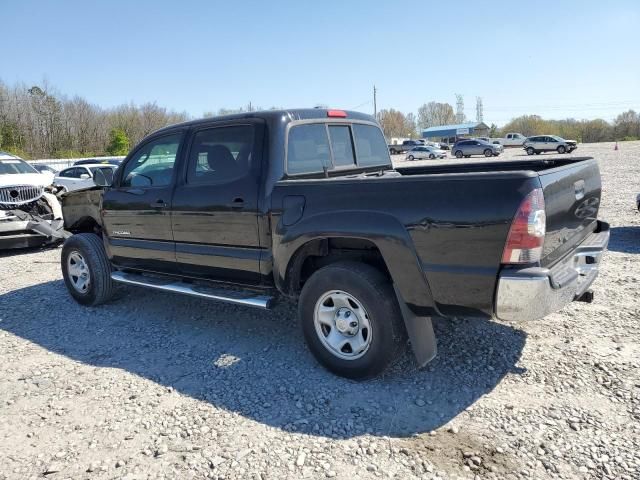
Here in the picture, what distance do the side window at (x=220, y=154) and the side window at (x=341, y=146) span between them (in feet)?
2.68

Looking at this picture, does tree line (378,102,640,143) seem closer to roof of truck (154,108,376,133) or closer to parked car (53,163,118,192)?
parked car (53,163,118,192)

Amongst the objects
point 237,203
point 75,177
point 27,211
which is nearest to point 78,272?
point 237,203

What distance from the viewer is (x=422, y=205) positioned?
9.93ft

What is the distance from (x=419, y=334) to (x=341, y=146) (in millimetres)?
2057

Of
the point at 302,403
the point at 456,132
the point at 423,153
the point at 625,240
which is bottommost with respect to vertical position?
the point at 302,403

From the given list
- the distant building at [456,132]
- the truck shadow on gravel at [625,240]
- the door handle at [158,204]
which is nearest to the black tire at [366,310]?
the door handle at [158,204]

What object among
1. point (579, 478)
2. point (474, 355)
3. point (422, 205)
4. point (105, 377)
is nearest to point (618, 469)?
point (579, 478)

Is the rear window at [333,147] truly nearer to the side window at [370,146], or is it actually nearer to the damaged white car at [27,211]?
the side window at [370,146]

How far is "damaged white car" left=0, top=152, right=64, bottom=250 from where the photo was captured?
8664 millimetres

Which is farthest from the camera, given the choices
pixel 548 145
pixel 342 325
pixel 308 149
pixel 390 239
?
pixel 548 145

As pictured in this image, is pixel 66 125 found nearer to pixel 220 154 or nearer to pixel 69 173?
pixel 69 173

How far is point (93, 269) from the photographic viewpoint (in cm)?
549

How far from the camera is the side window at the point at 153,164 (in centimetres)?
469

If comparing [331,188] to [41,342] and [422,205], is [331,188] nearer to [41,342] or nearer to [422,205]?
[422,205]
